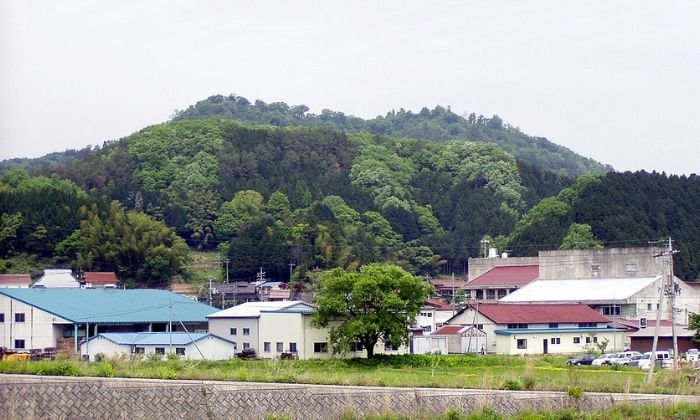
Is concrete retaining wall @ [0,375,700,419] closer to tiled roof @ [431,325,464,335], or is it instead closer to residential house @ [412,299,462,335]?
tiled roof @ [431,325,464,335]

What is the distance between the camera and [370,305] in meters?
30.1

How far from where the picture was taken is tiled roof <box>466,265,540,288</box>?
2037 inches

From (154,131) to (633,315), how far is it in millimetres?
64583

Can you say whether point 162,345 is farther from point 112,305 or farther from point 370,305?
point 112,305

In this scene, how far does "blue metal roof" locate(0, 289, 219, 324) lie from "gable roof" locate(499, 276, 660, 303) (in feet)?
45.4

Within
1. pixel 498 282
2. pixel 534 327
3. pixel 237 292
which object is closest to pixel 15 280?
pixel 237 292

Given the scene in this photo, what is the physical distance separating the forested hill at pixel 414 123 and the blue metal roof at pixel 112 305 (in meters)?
113

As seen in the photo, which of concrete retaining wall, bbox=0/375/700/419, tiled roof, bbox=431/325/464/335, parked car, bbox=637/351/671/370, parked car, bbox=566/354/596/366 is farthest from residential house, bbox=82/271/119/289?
concrete retaining wall, bbox=0/375/700/419

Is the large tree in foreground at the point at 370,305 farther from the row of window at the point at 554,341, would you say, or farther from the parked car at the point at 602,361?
the row of window at the point at 554,341

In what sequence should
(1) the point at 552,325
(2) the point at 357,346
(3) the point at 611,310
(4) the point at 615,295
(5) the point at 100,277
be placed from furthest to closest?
(5) the point at 100,277, (4) the point at 615,295, (3) the point at 611,310, (1) the point at 552,325, (2) the point at 357,346

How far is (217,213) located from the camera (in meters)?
77.1

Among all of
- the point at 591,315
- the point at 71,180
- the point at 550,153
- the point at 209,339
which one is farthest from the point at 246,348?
the point at 550,153

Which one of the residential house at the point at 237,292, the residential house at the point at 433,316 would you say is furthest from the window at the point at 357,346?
the residential house at the point at 237,292

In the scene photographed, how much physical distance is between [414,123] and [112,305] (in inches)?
5329
